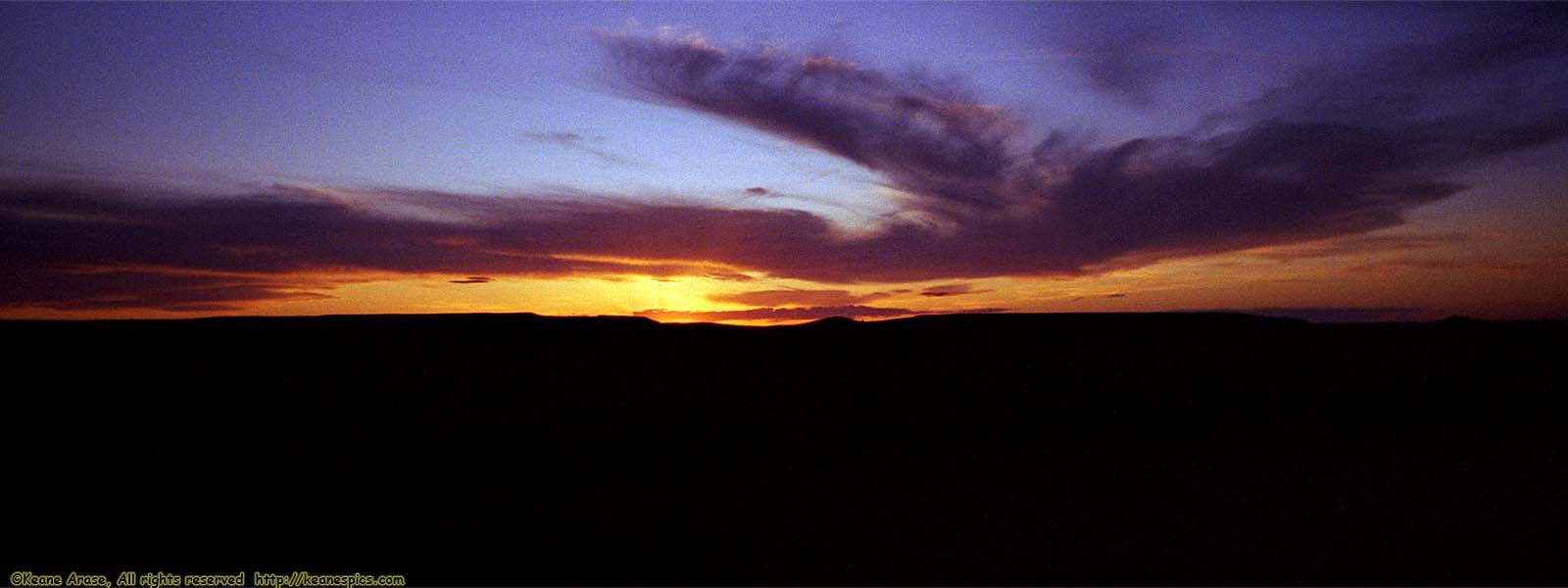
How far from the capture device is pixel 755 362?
13.1 metres

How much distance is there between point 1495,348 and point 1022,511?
55.3 feet

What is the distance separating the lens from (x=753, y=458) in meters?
8.55

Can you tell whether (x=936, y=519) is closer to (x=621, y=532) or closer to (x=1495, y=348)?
(x=621, y=532)

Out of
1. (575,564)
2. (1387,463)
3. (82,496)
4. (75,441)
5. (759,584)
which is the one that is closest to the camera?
(759,584)

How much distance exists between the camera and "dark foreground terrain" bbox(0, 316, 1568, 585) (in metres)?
5.49

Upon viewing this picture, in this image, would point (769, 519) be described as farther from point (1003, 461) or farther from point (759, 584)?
point (1003, 461)

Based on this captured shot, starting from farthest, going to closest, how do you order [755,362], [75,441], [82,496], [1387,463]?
[755,362]
[1387,463]
[75,441]
[82,496]

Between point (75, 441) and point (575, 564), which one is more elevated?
point (75, 441)

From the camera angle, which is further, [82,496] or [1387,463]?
[1387,463]

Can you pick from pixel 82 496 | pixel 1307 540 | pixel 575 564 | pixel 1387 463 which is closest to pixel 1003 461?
pixel 1307 540

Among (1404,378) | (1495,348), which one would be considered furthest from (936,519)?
(1495,348)

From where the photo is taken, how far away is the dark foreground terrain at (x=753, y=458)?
5.49 metres

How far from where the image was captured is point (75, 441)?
303 inches

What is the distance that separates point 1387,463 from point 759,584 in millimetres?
7479
